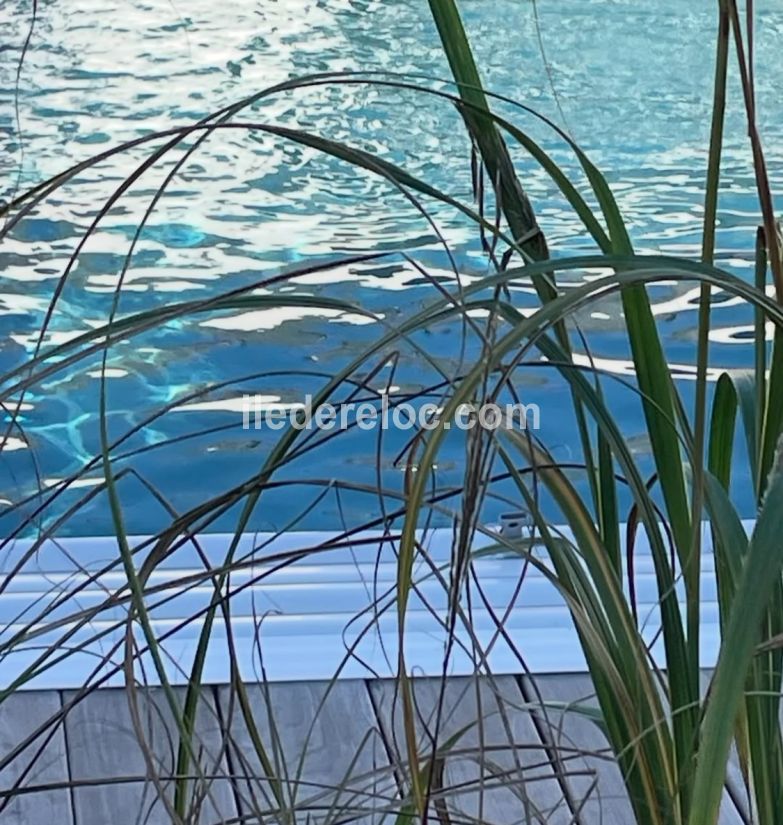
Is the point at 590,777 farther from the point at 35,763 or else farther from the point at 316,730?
the point at 35,763

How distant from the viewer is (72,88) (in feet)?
15.9

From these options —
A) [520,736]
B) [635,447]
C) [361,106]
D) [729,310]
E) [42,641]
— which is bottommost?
[520,736]

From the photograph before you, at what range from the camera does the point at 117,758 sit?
1.35m

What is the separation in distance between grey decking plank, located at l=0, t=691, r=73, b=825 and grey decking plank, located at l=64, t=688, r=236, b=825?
0.04 ft

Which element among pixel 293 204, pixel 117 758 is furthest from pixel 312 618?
pixel 293 204

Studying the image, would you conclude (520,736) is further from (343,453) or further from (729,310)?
(729,310)

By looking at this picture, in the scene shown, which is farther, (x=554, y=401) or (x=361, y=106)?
(x=361, y=106)

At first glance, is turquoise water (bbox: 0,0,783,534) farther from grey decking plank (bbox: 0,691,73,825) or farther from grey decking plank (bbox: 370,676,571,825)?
grey decking plank (bbox: 370,676,571,825)

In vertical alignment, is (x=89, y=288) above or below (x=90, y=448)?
above

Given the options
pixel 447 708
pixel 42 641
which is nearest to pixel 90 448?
pixel 42 641

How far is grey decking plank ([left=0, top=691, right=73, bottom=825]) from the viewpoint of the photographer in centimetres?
127

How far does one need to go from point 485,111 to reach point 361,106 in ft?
14.0

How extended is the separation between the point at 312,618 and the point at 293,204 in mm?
2408

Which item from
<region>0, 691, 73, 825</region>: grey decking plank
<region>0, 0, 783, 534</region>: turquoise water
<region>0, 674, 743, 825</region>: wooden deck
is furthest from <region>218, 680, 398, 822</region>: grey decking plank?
<region>0, 0, 783, 534</region>: turquoise water
